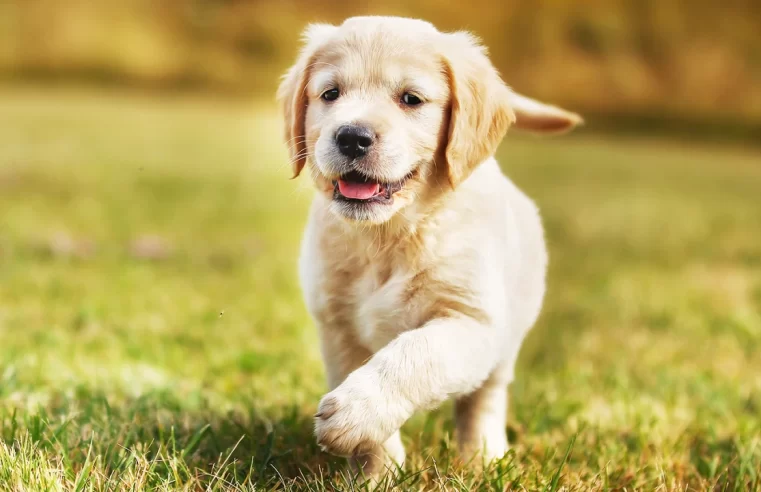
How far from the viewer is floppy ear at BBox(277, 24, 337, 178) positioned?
274 cm

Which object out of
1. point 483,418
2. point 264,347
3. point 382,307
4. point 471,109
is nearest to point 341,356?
point 382,307

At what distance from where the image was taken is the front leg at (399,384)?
2.10m

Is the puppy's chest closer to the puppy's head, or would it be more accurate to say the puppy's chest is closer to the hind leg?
the puppy's head

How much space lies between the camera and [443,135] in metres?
2.65

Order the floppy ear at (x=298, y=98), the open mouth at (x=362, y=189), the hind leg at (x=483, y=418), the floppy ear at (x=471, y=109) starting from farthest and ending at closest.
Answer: the hind leg at (x=483, y=418)
the floppy ear at (x=298, y=98)
the floppy ear at (x=471, y=109)
the open mouth at (x=362, y=189)

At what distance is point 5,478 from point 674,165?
15553mm

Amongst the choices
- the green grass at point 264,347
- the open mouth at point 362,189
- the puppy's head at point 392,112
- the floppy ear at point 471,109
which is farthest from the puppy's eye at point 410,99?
the green grass at point 264,347

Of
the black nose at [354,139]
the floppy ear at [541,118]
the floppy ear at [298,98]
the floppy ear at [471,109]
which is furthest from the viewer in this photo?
the floppy ear at [541,118]

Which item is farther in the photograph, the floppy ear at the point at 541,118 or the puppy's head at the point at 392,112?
the floppy ear at the point at 541,118

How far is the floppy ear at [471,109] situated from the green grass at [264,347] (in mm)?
564

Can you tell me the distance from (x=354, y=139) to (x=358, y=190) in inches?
6.8

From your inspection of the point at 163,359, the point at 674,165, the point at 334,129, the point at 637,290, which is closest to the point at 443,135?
the point at 334,129

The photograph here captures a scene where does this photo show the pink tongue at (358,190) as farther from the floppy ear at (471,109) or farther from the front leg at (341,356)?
the front leg at (341,356)

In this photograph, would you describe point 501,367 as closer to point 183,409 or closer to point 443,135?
point 443,135
